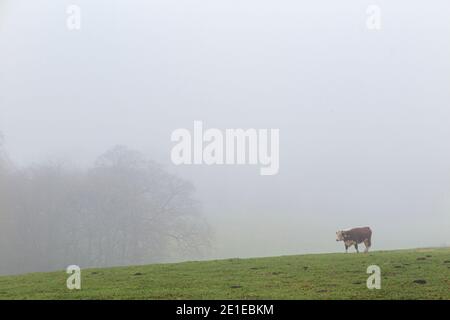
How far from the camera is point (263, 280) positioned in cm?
1723

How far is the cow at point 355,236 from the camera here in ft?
67.9

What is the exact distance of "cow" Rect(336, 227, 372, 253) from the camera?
20.7 meters

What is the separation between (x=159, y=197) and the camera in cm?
2220

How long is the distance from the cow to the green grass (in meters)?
0.65

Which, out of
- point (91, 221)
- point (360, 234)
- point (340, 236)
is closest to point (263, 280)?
point (340, 236)

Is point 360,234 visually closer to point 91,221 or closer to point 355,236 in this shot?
point 355,236

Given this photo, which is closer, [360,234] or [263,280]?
[263,280]

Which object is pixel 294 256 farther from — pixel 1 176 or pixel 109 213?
pixel 1 176

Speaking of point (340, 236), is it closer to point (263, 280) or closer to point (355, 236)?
point (355, 236)

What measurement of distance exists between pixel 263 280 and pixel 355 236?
224 inches

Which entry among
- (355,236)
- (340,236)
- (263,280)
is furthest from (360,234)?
(263,280)

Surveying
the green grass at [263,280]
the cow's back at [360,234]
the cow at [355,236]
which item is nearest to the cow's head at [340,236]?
the cow at [355,236]

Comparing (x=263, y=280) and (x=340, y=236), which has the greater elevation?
(x=340, y=236)
